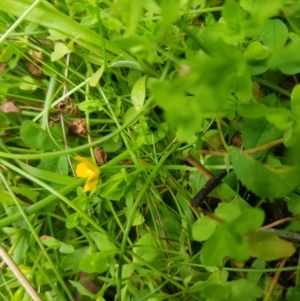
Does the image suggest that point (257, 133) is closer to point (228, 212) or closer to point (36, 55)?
point (228, 212)

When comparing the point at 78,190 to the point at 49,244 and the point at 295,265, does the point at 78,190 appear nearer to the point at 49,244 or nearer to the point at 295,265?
the point at 49,244

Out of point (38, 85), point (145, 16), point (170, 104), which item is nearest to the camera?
point (170, 104)

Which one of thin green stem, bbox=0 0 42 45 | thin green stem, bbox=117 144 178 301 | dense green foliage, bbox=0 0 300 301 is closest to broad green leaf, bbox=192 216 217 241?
dense green foliage, bbox=0 0 300 301

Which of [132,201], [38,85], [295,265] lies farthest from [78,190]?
[295,265]

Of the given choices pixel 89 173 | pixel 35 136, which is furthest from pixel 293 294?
pixel 35 136

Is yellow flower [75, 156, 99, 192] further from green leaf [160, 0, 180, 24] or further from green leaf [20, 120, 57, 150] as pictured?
green leaf [160, 0, 180, 24]

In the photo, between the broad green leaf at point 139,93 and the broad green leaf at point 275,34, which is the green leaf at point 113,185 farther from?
the broad green leaf at point 275,34
